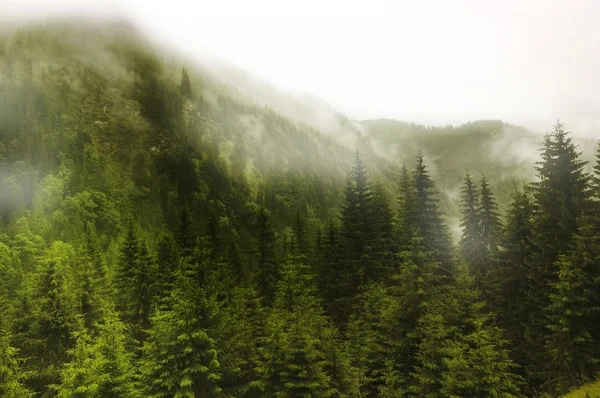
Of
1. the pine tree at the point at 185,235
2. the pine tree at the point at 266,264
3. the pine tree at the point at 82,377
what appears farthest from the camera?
the pine tree at the point at 266,264

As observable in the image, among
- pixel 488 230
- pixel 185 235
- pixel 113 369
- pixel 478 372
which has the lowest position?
pixel 113 369

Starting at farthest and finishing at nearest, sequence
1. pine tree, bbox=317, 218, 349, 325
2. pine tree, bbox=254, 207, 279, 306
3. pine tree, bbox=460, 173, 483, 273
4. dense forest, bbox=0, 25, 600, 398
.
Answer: pine tree, bbox=254, 207, 279, 306 → pine tree, bbox=317, 218, 349, 325 → pine tree, bbox=460, 173, 483, 273 → dense forest, bbox=0, 25, 600, 398

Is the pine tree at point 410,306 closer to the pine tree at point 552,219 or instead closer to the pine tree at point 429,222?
the pine tree at point 429,222

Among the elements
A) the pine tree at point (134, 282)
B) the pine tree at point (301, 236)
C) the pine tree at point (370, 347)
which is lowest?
the pine tree at point (370, 347)

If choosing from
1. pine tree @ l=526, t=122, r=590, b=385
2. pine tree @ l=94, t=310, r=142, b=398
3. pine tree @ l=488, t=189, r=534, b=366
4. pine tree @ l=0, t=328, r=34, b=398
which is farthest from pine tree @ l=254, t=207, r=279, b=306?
pine tree @ l=526, t=122, r=590, b=385

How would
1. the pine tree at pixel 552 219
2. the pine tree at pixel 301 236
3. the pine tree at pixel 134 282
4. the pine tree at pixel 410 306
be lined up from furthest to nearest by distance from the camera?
the pine tree at pixel 301 236 < the pine tree at pixel 134 282 < the pine tree at pixel 552 219 < the pine tree at pixel 410 306

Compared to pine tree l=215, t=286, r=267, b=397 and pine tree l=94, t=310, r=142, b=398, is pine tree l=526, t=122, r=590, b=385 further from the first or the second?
pine tree l=94, t=310, r=142, b=398

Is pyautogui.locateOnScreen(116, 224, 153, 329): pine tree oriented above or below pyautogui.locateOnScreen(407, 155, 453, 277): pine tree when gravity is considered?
below

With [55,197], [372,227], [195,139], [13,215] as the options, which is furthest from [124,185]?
[372,227]

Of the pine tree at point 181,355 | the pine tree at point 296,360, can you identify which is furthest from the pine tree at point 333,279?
the pine tree at point 181,355

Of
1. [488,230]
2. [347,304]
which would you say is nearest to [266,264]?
[347,304]

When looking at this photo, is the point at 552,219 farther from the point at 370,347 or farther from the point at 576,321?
the point at 370,347

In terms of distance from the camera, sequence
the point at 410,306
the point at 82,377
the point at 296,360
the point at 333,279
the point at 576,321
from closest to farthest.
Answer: the point at 82,377, the point at 576,321, the point at 296,360, the point at 410,306, the point at 333,279

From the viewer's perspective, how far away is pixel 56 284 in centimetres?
2853
